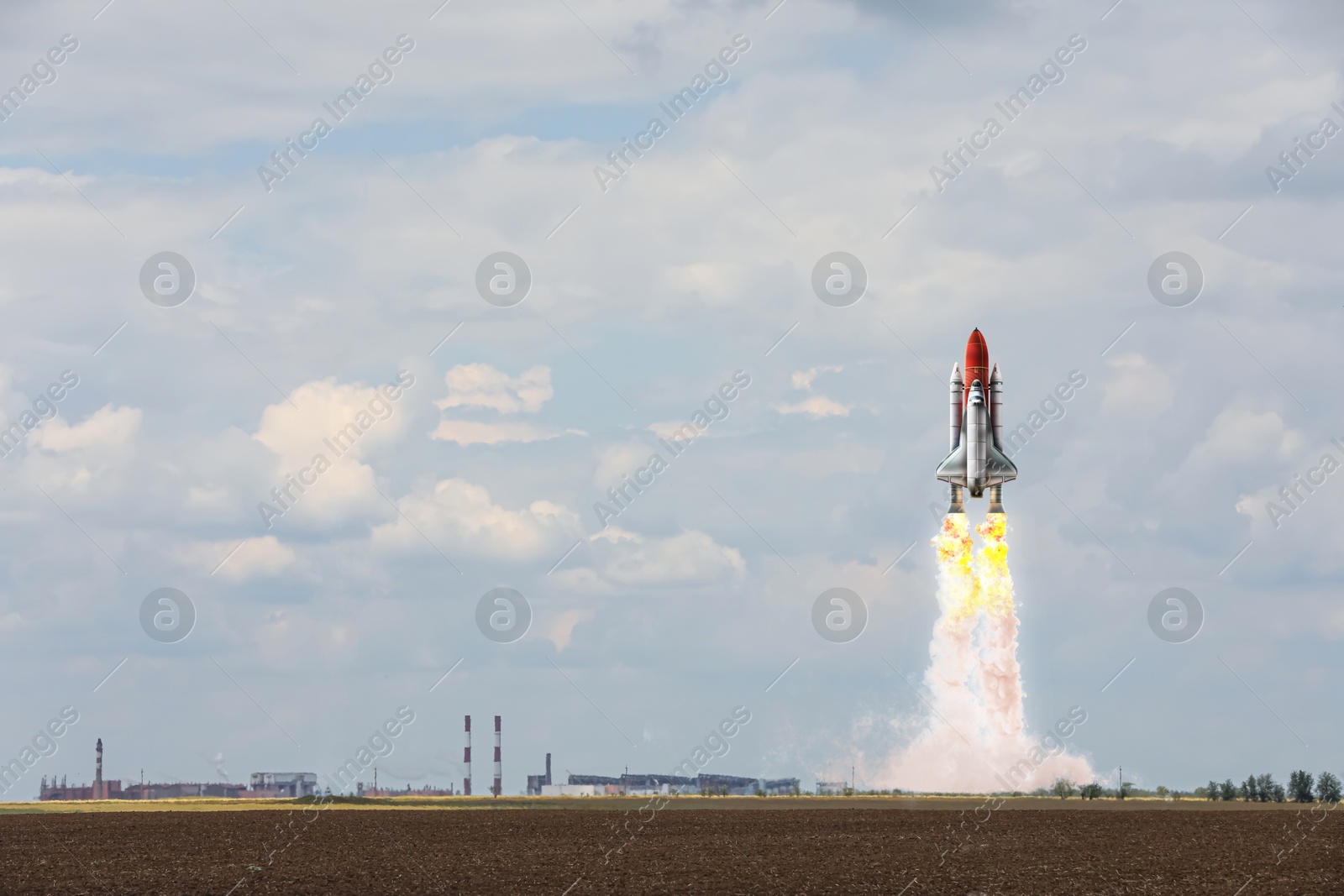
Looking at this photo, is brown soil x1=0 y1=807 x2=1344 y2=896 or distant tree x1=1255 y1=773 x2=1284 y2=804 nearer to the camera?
brown soil x1=0 y1=807 x2=1344 y2=896

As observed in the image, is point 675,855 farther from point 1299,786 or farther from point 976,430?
point 1299,786

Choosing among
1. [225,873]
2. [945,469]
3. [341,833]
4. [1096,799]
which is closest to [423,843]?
[341,833]

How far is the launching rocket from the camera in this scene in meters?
122

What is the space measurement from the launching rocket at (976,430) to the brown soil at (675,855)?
84.9 feet

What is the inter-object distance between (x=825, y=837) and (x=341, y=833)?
31817 mm

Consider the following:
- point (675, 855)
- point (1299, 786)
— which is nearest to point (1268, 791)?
point (1299, 786)

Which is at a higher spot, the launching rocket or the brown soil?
the launching rocket

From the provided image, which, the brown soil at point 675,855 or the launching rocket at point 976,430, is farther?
the launching rocket at point 976,430

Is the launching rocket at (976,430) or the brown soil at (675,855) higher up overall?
the launching rocket at (976,430)

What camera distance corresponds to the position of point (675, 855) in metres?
87.9

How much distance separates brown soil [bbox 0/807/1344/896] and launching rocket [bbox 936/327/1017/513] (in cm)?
2587

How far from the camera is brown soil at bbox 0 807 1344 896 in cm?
7200

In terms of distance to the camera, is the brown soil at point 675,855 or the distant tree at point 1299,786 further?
the distant tree at point 1299,786

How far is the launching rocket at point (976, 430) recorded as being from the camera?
399 feet
